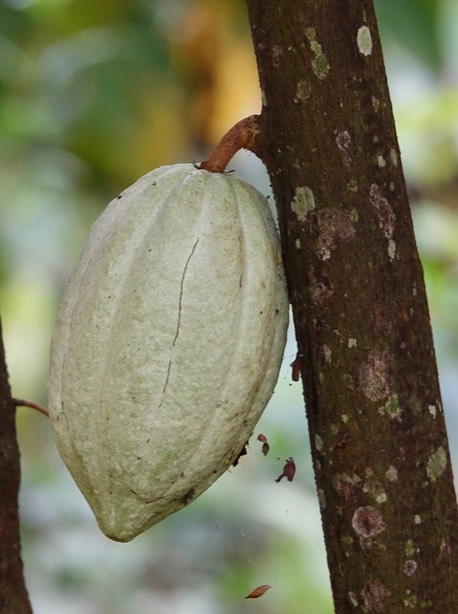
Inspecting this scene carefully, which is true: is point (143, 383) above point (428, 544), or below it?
above

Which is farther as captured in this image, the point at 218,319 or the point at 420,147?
the point at 420,147

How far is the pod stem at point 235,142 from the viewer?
100 centimetres

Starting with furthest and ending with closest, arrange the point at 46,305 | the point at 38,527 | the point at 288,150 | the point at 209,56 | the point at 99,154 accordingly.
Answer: the point at 209,56
the point at 99,154
the point at 46,305
the point at 38,527
the point at 288,150

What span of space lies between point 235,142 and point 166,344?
0.77 ft

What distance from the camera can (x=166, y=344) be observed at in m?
0.96

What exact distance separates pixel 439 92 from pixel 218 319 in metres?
2.46

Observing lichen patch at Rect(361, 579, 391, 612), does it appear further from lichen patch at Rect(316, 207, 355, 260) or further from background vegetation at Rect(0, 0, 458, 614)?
background vegetation at Rect(0, 0, 458, 614)

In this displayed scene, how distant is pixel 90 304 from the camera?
1004 mm

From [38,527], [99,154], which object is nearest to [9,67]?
[99,154]

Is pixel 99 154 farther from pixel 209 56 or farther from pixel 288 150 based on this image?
pixel 288 150

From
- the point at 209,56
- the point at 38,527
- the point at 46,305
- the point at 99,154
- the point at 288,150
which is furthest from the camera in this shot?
the point at 209,56

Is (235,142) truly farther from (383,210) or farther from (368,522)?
(368,522)

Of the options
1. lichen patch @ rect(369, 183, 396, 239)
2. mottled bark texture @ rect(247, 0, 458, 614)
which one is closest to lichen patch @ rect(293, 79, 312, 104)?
mottled bark texture @ rect(247, 0, 458, 614)

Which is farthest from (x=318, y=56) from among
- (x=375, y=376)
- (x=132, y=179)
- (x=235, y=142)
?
(x=132, y=179)
